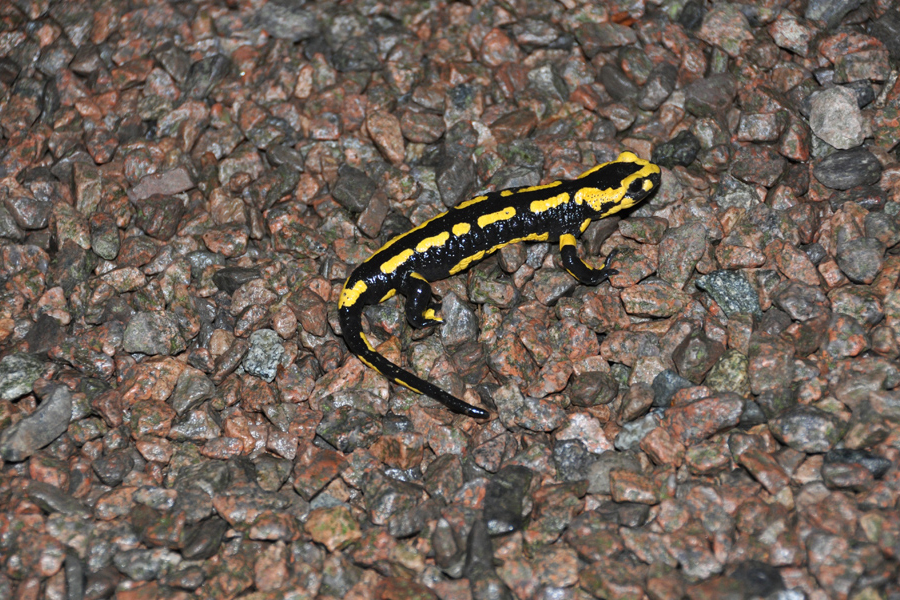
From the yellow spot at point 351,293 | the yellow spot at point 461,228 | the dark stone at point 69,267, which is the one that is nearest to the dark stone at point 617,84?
the yellow spot at point 461,228

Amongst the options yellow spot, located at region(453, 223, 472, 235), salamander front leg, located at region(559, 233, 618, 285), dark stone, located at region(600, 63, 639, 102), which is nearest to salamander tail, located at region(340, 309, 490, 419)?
yellow spot, located at region(453, 223, 472, 235)

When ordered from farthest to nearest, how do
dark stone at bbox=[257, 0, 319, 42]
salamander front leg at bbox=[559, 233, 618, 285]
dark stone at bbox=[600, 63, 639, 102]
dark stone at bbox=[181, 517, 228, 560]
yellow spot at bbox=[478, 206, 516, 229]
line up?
1. dark stone at bbox=[257, 0, 319, 42]
2. dark stone at bbox=[600, 63, 639, 102]
3. yellow spot at bbox=[478, 206, 516, 229]
4. salamander front leg at bbox=[559, 233, 618, 285]
5. dark stone at bbox=[181, 517, 228, 560]

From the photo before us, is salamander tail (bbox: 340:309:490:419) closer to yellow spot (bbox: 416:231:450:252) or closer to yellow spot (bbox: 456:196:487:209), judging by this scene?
yellow spot (bbox: 416:231:450:252)

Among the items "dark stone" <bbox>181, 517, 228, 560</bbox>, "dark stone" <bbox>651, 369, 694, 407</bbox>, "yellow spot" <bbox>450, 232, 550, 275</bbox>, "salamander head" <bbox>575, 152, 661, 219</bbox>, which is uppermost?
"salamander head" <bbox>575, 152, 661, 219</bbox>

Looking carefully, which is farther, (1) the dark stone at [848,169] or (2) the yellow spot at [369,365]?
(1) the dark stone at [848,169]

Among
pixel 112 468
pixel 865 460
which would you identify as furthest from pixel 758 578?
pixel 112 468

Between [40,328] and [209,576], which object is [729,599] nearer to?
[209,576]

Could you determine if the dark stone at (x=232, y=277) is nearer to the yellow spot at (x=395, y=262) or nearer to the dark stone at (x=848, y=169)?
the yellow spot at (x=395, y=262)

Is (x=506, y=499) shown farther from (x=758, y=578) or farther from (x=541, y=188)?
(x=541, y=188)
